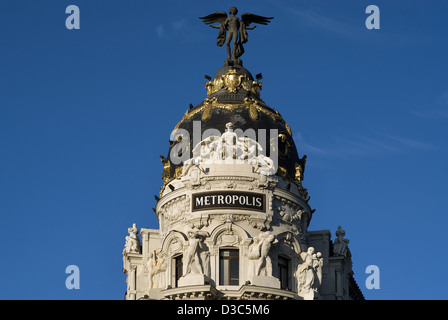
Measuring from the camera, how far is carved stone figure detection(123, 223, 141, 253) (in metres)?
94.7

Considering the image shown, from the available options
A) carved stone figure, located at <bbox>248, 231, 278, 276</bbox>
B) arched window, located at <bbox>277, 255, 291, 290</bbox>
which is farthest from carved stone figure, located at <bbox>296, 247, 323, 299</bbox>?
carved stone figure, located at <bbox>248, 231, 278, 276</bbox>

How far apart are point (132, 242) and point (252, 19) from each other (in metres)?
19.1

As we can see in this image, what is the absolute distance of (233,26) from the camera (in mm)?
98750

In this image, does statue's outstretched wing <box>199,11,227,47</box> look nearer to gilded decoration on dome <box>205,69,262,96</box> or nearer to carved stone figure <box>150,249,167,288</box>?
gilded decoration on dome <box>205,69,262,96</box>

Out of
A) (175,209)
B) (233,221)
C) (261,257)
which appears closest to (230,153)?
(233,221)

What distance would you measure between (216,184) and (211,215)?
2.11 m

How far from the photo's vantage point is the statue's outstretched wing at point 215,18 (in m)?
99.7

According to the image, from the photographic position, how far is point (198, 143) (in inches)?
3595

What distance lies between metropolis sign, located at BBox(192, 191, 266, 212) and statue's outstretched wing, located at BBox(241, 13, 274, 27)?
1667 centimetres

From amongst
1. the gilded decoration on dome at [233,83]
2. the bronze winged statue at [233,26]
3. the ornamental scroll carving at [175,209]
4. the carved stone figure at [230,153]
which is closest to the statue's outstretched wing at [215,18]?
the bronze winged statue at [233,26]

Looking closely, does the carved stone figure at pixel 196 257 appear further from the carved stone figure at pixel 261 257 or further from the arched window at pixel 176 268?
the carved stone figure at pixel 261 257

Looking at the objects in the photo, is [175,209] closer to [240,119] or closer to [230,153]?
[230,153]
